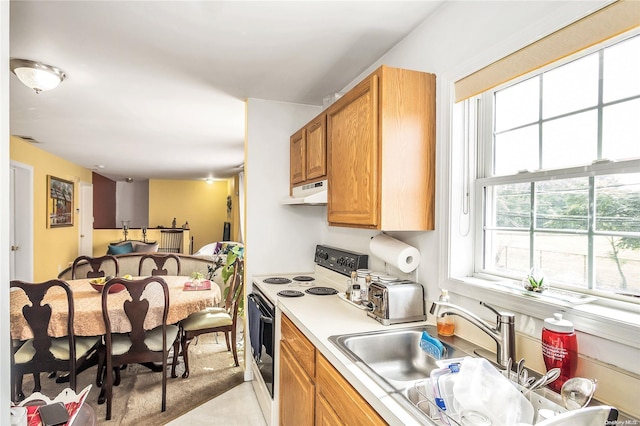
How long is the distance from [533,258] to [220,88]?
7.71 ft

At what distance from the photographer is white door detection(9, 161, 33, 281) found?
4.51m

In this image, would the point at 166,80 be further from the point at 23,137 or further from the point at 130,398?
the point at 23,137

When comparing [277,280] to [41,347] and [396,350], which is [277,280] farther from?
[41,347]

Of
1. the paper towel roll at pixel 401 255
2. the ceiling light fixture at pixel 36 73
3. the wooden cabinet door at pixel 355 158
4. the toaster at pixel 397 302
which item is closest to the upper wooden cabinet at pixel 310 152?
the wooden cabinet door at pixel 355 158

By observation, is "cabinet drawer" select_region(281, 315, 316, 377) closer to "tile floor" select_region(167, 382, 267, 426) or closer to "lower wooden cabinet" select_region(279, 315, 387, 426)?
"lower wooden cabinet" select_region(279, 315, 387, 426)

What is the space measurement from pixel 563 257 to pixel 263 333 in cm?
175

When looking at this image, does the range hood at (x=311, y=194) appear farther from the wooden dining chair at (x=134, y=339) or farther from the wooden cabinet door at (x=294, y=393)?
the wooden dining chair at (x=134, y=339)

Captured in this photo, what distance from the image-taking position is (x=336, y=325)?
1.61m

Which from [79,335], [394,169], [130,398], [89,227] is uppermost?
[394,169]

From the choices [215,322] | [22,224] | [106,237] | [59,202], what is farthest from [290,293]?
[106,237]

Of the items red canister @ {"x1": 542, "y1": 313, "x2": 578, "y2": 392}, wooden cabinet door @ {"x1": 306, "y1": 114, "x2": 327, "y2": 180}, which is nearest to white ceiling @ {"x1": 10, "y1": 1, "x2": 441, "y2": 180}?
wooden cabinet door @ {"x1": 306, "y1": 114, "x2": 327, "y2": 180}

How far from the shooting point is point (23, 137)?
13.9ft

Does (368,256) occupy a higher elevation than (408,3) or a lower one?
lower

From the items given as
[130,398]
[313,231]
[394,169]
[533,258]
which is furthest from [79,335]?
[533,258]
